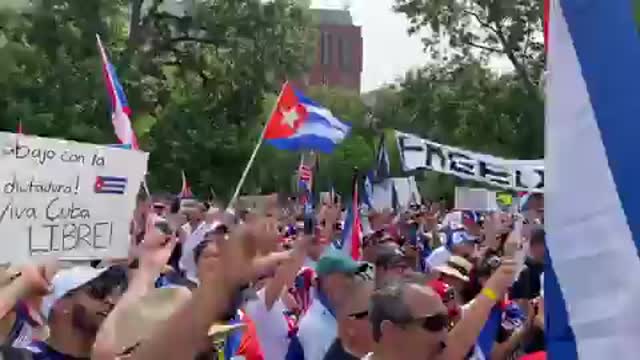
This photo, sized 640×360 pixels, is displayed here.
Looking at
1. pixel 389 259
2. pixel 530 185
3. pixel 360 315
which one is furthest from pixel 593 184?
pixel 530 185

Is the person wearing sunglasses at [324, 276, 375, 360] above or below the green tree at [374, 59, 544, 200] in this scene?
above

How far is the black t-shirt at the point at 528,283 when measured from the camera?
7.14m

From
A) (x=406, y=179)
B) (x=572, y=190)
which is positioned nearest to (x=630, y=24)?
(x=572, y=190)

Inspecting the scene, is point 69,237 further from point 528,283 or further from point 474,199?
point 474,199

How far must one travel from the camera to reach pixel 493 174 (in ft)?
30.7

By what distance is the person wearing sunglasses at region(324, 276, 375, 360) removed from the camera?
14.7ft

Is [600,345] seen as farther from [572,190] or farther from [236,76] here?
[236,76]

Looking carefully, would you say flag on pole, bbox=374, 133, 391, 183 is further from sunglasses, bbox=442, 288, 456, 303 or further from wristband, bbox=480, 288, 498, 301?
wristband, bbox=480, 288, 498, 301

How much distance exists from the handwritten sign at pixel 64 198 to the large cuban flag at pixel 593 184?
2584 millimetres

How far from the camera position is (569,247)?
2.80 m

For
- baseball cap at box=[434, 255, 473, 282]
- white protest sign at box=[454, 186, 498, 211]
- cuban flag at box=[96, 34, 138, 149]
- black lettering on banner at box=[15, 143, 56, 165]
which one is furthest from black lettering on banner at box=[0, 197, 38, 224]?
white protest sign at box=[454, 186, 498, 211]

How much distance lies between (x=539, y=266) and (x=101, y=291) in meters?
3.55

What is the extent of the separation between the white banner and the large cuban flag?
20.6 feet

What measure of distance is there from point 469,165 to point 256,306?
121 inches
